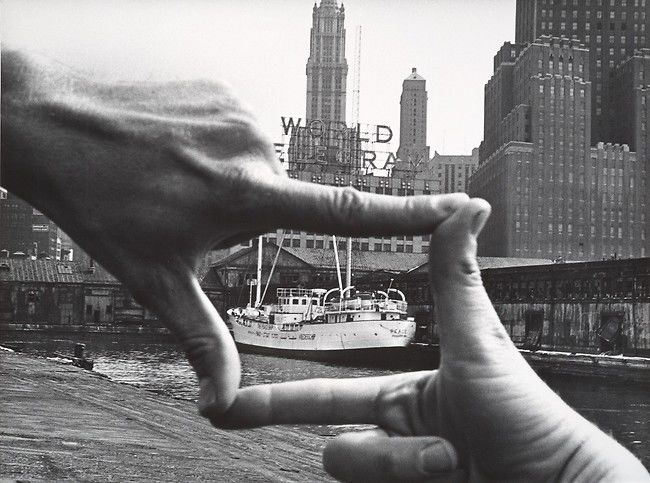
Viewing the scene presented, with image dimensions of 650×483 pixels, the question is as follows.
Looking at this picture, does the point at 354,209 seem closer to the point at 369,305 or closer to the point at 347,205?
the point at 347,205

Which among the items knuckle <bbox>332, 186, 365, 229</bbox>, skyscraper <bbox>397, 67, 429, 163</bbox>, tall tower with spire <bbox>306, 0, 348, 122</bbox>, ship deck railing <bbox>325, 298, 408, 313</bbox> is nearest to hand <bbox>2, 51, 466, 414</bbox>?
knuckle <bbox>332, 186, 365, 229</bbox>

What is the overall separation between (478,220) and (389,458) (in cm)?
31

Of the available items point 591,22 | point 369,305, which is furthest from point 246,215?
point 369,305

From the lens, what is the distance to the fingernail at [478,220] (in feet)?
3.16

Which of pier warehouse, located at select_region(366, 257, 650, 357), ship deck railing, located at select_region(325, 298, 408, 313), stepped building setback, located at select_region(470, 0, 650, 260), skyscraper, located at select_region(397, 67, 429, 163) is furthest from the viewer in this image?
ship deck railing, located at select_region(325, 298, 408, 313)

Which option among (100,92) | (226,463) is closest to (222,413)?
(100,92)

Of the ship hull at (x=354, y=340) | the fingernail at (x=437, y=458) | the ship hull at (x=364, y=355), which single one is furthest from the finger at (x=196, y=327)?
the ship hull at (x=354, y=340)

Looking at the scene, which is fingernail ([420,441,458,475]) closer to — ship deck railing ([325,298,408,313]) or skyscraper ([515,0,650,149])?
skyscraper ([515,0,650,149])

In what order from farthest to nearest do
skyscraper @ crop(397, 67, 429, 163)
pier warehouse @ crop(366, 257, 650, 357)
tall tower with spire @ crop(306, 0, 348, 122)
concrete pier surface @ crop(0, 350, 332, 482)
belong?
pier warehouse @ crop(366, 257, 650, 357)
skyscraper @ crop(397, 67, 429, 163)
tall tower with spire @ crop(306, 0, 348, 122)
concrete pier surface @ crop(0, 350, 332, 482)

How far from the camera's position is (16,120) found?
970 mm

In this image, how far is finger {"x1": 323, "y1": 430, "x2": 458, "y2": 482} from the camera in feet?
3.22

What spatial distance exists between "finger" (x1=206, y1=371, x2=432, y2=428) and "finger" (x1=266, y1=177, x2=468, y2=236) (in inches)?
9.1

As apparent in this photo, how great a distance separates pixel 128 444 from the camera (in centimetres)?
421

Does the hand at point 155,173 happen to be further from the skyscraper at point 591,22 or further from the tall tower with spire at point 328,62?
the skyscraper at point 591,22
